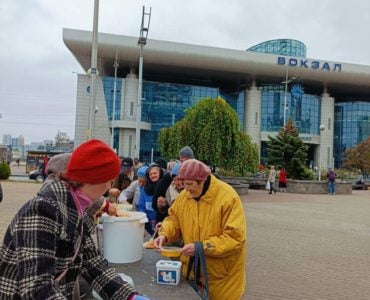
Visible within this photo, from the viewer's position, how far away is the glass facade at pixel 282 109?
190 ft

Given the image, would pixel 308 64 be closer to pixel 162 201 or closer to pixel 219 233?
pixel 162 201

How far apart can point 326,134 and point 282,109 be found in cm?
806

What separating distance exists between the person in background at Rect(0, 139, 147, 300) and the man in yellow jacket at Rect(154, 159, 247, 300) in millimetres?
1085

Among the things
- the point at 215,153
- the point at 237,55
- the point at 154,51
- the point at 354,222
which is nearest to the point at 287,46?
the point at 237,55

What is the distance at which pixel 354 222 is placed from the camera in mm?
12922

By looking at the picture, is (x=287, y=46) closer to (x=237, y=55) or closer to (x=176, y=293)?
(x=237, y=55)

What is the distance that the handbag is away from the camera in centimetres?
265

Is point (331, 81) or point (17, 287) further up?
point (331, 81)

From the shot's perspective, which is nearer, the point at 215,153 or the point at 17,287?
the point at 17,287

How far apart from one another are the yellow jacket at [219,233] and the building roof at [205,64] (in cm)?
4656

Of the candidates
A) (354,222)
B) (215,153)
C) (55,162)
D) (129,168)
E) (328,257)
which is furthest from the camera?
(215,153)

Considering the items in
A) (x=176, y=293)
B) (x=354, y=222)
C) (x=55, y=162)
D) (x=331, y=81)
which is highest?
(x=331, y=81)

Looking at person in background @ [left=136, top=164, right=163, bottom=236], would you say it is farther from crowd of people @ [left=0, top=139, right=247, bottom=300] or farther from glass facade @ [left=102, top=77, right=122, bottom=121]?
glass facade @ [left=102, top=77, right=122, bottom=121]

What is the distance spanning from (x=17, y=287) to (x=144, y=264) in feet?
6.75
